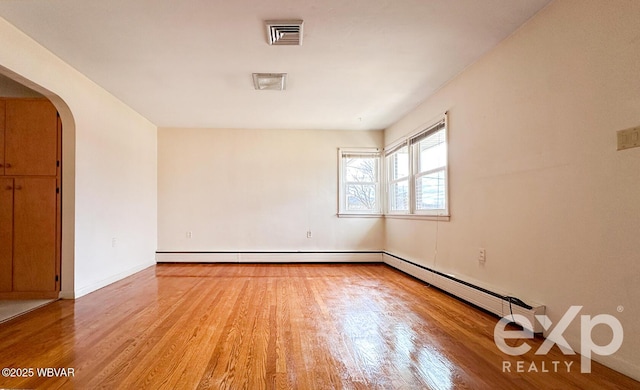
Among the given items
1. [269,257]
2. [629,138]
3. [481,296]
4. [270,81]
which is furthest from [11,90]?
[629,138]

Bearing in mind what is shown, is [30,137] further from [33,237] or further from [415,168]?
[415,168]

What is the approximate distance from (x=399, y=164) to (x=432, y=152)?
1210 mm

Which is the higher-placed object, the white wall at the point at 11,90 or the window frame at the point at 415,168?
the white wall at the point at 11,90

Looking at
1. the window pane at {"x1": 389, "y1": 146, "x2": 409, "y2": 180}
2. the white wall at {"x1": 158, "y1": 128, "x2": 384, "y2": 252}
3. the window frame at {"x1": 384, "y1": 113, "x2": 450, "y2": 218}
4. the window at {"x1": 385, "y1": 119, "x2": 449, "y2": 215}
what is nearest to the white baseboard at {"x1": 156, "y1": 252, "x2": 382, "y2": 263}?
the white wall at {"x1": 158, "y1": 128, "x2": 384, "y2": 252}

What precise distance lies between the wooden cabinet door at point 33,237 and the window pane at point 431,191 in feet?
14.0

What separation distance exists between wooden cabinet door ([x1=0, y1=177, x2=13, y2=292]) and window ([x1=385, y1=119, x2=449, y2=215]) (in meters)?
4.70

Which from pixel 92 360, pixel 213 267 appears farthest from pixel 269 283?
pixel 92 360

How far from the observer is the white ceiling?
253 centimetres

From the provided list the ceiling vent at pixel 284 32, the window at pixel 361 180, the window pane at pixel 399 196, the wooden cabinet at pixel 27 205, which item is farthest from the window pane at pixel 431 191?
the wooden cabinet at pixel 27 205

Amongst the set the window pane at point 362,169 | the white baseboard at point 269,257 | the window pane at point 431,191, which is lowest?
the white baseboard at point 269,257

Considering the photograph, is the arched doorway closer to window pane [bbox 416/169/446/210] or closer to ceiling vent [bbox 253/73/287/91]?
ceiling vent [bbox 253/73/287/91]

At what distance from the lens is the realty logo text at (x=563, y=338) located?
6.42 ft

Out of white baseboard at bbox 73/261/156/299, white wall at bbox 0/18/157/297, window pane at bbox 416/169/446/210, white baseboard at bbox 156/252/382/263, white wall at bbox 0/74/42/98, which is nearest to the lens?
white wall at bbox 0/18/157/297

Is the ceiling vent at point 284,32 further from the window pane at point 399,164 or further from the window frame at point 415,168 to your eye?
the window pane at point 399,164
